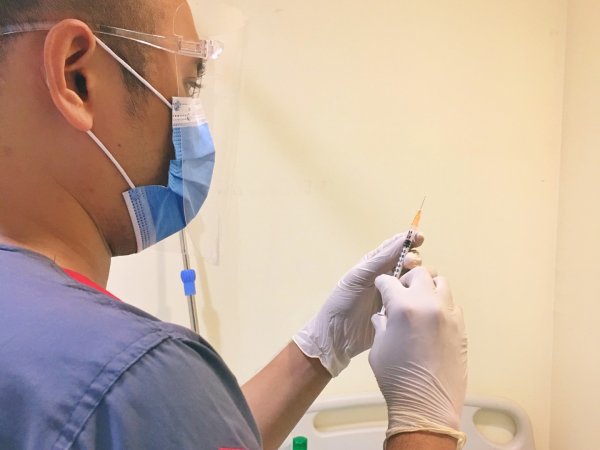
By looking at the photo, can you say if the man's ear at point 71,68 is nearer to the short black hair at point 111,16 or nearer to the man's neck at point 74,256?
the short black hair at point 111,16

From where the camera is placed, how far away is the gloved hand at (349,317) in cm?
105

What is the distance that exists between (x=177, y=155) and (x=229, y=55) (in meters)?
0.32

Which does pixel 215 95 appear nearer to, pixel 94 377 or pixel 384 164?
pixel 384 164

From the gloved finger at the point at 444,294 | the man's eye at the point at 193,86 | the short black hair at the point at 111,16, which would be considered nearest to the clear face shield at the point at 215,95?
the man's eye at the point at 193,86

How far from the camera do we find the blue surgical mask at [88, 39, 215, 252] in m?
0.72

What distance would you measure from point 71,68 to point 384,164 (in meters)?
0.89

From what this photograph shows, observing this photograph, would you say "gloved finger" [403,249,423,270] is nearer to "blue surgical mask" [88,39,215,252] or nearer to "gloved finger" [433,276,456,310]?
"gloved finger" [433,276,456,310]

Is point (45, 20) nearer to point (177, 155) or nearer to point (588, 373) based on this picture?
point (177, 155)

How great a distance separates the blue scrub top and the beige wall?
3.47 ft

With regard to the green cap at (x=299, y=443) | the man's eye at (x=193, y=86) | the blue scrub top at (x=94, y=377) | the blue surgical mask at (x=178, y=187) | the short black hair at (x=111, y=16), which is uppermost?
the short black hair at (x=111, y=16)

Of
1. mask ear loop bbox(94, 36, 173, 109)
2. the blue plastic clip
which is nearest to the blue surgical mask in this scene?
mask ear loop bbox(94, 36, 173, 109)

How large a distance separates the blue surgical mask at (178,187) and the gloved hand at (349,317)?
1.29 feet

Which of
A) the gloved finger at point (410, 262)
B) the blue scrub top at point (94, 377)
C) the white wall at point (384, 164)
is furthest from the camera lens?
the white wall at point (384, 164)

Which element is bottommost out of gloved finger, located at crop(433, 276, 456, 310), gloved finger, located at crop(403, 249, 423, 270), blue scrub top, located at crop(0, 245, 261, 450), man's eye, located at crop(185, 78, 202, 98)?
gloved finger, located at crop(433, 276, 456, 310)
